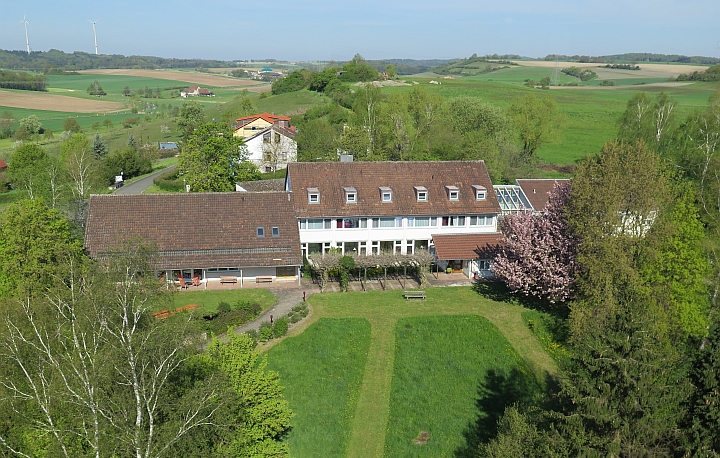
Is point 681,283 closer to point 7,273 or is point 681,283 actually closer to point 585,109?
point 7,273

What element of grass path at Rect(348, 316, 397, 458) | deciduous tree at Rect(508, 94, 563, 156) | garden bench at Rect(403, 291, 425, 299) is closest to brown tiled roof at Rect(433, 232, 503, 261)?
garden bench at Rect(403, 291, 425, 299)

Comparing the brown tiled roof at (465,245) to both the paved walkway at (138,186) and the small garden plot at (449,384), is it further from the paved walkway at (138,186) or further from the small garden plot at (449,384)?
the paved walkway at (138,186)

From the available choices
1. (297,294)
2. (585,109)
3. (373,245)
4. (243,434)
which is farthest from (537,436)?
(585,109)

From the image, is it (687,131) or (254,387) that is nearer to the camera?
(254,387)

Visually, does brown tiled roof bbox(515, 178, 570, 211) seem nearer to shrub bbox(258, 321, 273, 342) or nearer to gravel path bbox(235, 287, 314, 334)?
gravel path bbox(235, 287, 314, 334)

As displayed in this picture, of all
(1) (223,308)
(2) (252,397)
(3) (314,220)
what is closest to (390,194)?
(3) (314,220)

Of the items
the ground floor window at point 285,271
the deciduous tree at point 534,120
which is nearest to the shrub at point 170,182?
the ground floor window at point 285,271
